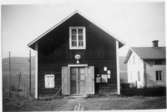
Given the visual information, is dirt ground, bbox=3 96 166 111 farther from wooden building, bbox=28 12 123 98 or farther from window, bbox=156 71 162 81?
window, bbox=156 71 162 81

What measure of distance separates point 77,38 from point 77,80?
2.15 m

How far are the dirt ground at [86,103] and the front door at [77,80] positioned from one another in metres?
0.79

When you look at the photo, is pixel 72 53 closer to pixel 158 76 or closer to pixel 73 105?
pixel 73 105

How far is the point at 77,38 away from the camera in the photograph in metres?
12.6

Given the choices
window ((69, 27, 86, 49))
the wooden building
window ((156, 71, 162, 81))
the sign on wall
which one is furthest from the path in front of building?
window ((156, 71, 162, 81))

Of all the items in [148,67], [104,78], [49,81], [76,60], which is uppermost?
[76,60]

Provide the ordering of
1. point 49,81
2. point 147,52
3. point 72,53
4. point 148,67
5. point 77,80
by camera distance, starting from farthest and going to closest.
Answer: point 147,52 → point 148,67 → point 77,80 → point 72,53 → point 49,81

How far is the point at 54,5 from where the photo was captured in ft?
36.6

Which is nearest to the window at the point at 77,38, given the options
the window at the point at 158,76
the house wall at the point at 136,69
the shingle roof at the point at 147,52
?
the shingle roof at the point at 147,52

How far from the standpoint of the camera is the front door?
12656 millimetres

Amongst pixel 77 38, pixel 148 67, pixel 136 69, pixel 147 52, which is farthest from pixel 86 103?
pixel 136 69

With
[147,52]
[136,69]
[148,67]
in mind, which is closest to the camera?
[148,67]

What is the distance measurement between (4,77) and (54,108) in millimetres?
2659

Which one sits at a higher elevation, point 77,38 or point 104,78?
point 77,38
